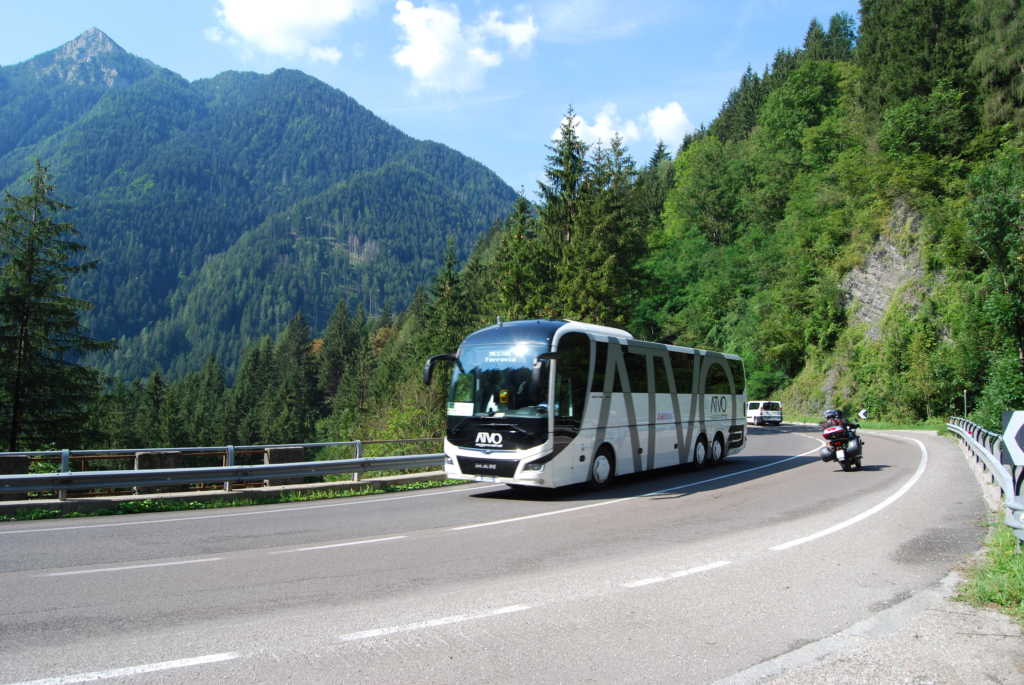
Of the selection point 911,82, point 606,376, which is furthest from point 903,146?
point 606,376

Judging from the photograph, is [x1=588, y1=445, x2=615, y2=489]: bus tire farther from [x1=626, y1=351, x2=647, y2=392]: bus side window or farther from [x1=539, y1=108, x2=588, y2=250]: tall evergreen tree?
[x1=539, y1=108, x2=588, y2=250]: tall evergreen tree

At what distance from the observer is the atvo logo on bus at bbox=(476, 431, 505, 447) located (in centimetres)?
1318

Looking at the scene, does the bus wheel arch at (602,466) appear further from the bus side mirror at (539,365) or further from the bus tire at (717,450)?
the bus tire at (717,450)

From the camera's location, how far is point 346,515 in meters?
11.8

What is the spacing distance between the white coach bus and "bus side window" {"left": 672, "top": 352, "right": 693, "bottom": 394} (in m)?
0.96

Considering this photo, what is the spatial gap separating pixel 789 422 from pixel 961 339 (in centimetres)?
1617

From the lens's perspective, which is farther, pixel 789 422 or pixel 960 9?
pixel 789 422

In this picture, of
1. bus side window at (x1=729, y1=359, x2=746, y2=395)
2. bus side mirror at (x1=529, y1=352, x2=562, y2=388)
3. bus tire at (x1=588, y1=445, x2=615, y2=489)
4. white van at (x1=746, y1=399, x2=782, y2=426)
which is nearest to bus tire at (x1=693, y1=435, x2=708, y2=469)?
bus side window at (x1=729, y1=359, x2=746, y2=395)

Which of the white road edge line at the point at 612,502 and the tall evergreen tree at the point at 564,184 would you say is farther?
the tall evergreen tree at the point at 564,184

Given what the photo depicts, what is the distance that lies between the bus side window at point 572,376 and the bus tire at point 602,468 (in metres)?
1.31

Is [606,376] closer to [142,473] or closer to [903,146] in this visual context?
[142,473]

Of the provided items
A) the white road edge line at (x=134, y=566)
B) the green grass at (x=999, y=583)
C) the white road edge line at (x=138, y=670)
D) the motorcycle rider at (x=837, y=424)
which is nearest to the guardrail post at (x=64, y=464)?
the white road edge line at (x=134, y=566)

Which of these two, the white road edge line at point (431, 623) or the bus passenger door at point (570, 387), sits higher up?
the bus passenger door at point (570, 387)

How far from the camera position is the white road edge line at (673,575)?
6.67 m
